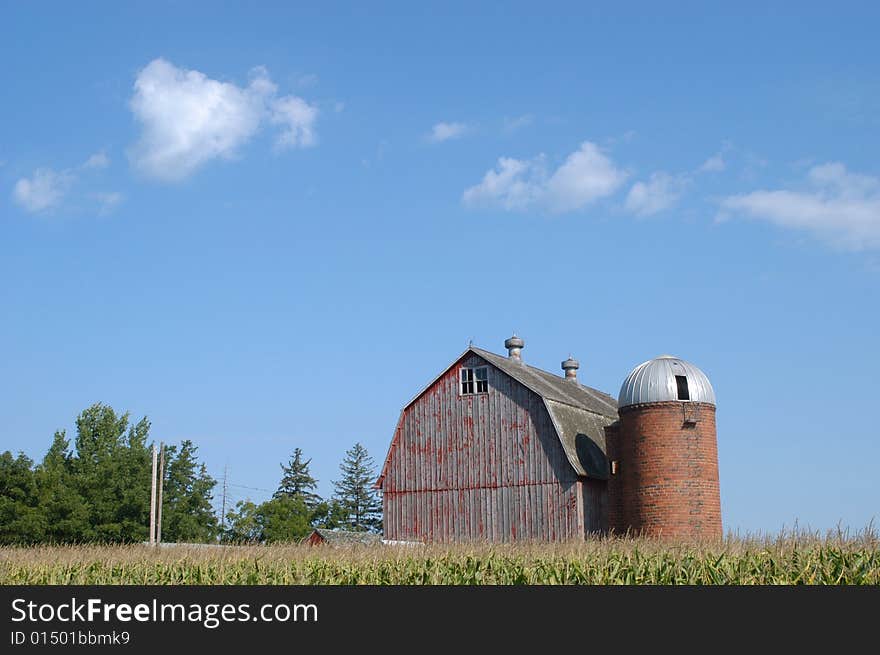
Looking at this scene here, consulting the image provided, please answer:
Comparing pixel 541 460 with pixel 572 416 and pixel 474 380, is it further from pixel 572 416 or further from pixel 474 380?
pixel 474 380

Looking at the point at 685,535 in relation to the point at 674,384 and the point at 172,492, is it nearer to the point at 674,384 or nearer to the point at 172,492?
the point at 674,384

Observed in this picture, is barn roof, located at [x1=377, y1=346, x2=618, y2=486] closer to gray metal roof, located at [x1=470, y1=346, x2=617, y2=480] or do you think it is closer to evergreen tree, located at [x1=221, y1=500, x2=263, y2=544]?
gray metal roof, located at [x1=470, y1=346, x2=617, y2=480]

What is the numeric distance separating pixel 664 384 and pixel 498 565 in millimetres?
16749

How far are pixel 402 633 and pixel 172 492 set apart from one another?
61.1m

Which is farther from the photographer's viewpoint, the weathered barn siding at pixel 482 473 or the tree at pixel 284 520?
the tree at pixel 284 520

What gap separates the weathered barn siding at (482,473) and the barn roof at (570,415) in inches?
9.7

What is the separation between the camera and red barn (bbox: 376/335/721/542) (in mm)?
30828

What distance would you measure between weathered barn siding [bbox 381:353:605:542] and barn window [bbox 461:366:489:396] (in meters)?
0.19

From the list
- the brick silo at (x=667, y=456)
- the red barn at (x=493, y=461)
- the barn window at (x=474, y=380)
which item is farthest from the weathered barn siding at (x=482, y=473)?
the brick silo at (x=667, y=456)

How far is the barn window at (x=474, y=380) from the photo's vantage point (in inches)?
1366

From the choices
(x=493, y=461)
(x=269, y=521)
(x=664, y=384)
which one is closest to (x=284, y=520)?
(x=269, y=521)

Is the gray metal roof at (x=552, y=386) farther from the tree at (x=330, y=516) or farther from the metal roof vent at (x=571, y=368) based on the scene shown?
the tree at (x=330, y=516)

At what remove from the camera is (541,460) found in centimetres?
3300

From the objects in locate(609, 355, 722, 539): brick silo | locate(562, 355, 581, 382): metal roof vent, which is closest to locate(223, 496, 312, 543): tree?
locate(562, 355, 581, 382): metal roof vent
